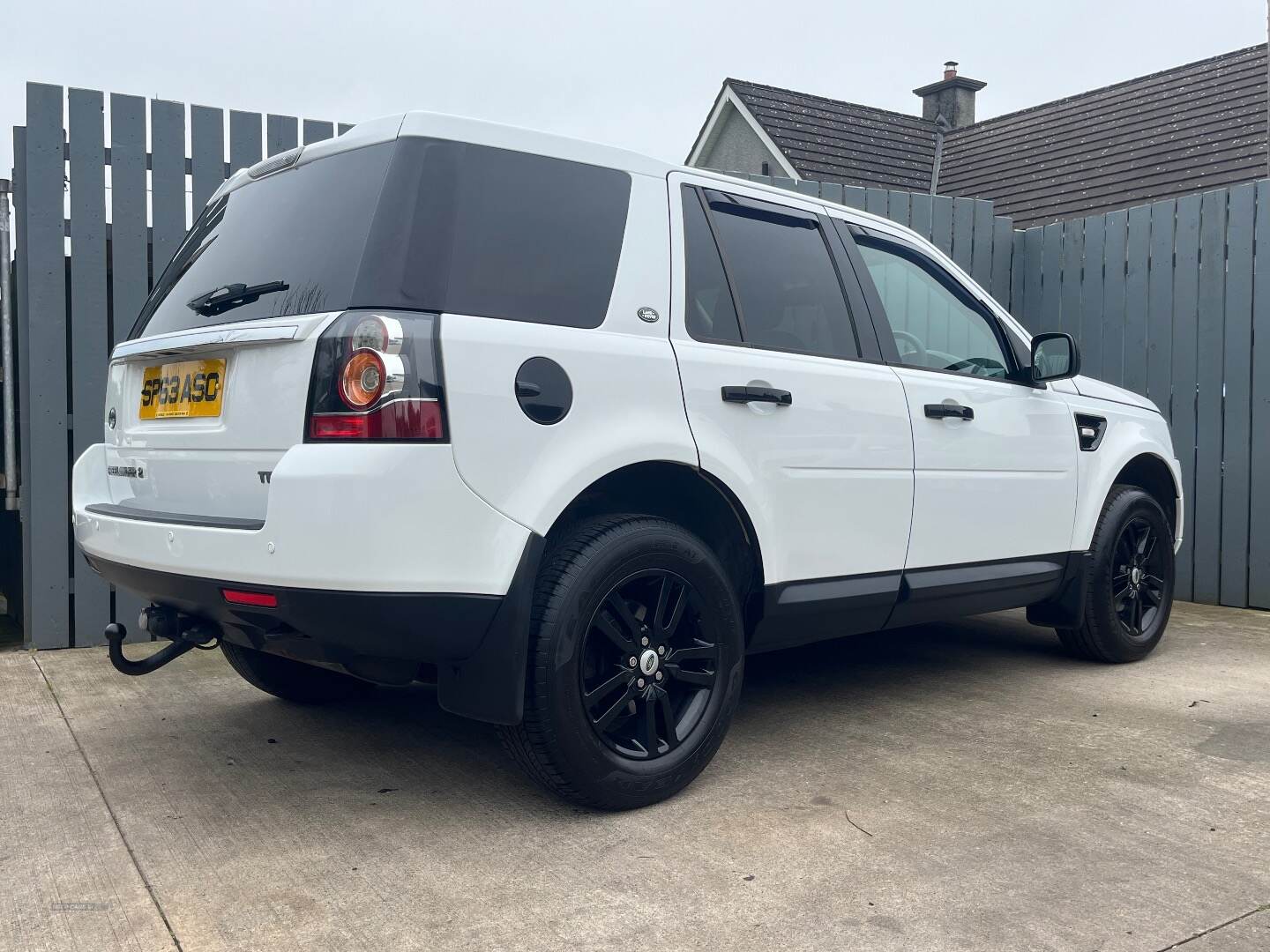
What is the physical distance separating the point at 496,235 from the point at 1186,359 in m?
5.42

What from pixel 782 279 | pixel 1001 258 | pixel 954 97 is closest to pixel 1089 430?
pixel 782 279

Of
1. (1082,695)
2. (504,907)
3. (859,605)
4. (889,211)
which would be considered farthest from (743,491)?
(889,211)

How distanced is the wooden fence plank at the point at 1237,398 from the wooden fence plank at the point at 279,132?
5.29 meters

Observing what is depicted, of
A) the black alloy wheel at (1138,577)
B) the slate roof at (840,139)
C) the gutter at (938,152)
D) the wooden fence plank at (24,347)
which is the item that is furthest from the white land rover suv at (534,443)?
the gutter at (938,152)

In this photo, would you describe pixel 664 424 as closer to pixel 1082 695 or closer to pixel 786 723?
pixel 786 723

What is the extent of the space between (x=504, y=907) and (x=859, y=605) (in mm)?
1657

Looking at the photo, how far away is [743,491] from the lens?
316 cm

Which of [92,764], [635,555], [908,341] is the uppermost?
[908,341]

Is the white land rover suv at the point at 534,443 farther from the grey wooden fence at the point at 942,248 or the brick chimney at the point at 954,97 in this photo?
the brick chimney at the point at 954,97

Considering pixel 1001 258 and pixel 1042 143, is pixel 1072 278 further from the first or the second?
pixel 1042 143

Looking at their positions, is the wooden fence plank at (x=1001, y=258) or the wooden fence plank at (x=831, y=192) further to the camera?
the wooden fence plank at (x=1001, y=258)

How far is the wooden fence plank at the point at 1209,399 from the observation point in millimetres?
6531

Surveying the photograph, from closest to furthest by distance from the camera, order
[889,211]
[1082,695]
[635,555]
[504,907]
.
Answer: [504,907], [635,555], [1082,695], [889,211]

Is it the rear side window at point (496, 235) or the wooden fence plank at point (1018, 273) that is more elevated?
the wooden fence plank at point (1018, 273)
